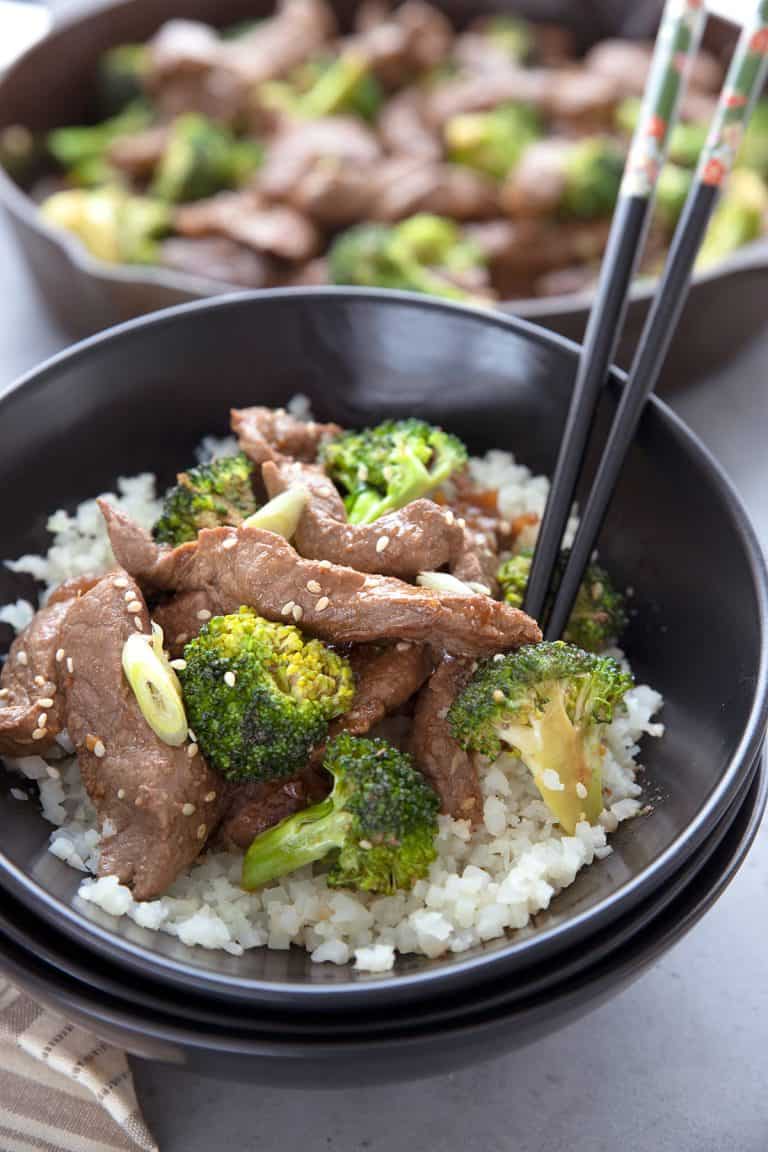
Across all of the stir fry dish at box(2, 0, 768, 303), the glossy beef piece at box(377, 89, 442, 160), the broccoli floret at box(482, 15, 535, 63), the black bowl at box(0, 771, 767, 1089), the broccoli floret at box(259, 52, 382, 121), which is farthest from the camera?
the broccoli floret at box(482, 15, 535, 63)

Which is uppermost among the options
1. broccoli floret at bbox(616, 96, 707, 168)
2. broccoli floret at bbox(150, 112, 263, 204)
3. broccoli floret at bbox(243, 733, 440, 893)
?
broccoli floret at bbox(150, 112, 263, 204)

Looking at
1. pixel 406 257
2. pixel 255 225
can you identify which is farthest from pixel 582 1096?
pixel 255 225

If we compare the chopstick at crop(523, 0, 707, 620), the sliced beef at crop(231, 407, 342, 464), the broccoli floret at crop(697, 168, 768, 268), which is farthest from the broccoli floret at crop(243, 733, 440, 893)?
the broccoli floret at crop(697, 168, 768, 268)

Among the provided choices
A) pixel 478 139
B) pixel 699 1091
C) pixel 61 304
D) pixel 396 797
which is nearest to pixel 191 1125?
pixel 396 797

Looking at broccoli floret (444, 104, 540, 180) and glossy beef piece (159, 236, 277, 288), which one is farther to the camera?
broccoli floret (444, 104, 540, 180)

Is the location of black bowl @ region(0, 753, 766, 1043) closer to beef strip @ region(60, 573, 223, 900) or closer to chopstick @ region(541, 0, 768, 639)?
beef strip @ region(60, 573, 223, 900)

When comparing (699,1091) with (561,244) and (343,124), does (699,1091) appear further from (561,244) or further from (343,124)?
(343,124)

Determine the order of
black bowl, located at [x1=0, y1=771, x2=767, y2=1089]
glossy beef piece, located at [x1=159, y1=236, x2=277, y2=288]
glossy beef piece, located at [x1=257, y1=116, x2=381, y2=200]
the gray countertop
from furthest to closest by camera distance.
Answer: glossy beef piece, located at [x1=257, y1=116, x2=381, y2=200] < glossy beef piece, located at [x1=159, y1=236, x2=277, y2=288] < the gray countertop < black bowl, located at [x1=0, y1=771, x2=767, y2=1089]

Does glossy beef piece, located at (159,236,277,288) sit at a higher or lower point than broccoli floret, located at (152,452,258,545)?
lower
